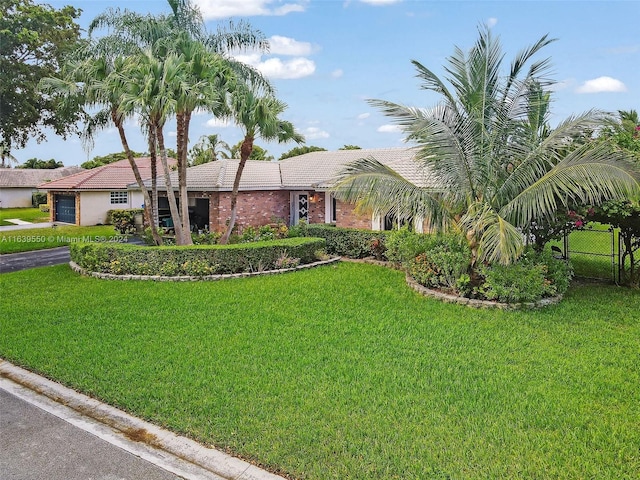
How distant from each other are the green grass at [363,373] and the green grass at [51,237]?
11251 mm

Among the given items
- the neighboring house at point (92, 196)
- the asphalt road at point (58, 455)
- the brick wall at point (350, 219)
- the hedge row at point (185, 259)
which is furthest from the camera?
the neighboring house at point (92, 196)

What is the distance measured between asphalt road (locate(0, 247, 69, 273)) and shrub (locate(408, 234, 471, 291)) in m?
12.9

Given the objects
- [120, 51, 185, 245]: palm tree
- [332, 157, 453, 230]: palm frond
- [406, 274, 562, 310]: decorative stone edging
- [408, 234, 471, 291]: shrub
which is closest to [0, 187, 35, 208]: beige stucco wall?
[120, 51, 185, 245]: palm tree

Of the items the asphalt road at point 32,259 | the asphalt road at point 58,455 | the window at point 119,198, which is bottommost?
the asphalt road at point 58,455

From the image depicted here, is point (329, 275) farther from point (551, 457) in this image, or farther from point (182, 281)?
point (551, 457)

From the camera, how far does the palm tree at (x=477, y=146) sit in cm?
1027

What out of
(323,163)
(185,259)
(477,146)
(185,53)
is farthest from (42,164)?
(477,146)

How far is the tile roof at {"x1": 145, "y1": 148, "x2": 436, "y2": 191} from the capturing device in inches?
826

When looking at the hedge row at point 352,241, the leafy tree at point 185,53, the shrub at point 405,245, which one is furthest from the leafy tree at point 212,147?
the shrub at point 405,245

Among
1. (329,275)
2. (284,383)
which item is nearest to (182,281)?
(329,275)

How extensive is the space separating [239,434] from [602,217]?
1007cm

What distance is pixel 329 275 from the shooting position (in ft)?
44.1

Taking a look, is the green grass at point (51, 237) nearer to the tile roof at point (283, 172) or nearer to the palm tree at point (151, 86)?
the tile roof at point (283, 172)

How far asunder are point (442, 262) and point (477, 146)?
270cm
